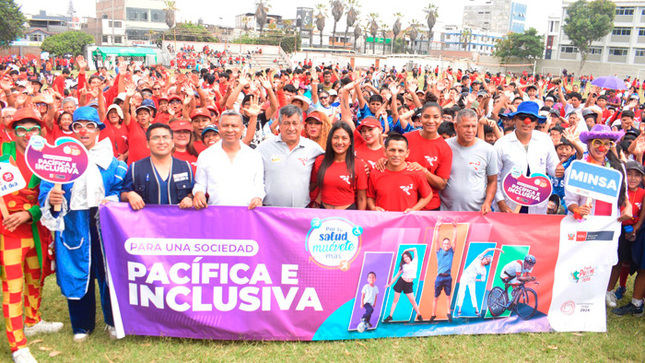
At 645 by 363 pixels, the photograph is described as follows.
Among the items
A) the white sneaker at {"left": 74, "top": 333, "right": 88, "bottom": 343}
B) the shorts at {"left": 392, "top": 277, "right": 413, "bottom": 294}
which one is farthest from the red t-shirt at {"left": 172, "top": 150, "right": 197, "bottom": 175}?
the shorts at {"left": 392, "top": 277, "right": 413, "bottom": 294}

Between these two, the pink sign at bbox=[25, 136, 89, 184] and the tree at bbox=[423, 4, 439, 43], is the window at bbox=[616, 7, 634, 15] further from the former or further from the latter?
the pink sign at bbox=[25, 136, 89, 184]

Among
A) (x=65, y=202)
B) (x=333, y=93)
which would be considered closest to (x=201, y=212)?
(x=65, y=202)

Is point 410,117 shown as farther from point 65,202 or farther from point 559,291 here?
point 65,202

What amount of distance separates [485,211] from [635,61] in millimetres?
83542

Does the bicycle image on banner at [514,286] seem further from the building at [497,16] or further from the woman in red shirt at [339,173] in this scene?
the building at [497,16]

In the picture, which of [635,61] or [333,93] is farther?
[635,61]

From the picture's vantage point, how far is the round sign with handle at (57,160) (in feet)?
12.8

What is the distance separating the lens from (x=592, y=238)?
16.3 feet

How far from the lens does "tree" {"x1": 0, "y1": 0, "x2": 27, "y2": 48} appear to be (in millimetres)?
51719

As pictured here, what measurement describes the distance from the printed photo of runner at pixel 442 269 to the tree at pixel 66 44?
2542 inches

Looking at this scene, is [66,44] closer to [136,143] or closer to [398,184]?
[136,143]

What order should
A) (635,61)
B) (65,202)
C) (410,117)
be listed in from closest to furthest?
(65,202), (410,117), (635,61)

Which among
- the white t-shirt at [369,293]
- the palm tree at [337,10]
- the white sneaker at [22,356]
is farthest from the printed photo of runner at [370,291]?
the palm tree at [337,10]

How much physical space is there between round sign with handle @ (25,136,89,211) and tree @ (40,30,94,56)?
208 ft
